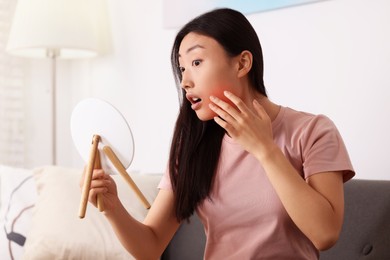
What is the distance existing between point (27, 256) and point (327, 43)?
1181mm

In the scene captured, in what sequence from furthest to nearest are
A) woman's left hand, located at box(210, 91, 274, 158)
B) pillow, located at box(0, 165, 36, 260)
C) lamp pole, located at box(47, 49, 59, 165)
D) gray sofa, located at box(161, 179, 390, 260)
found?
1. lamp pole, located at box(47, 49, 59, 165)
2. pillow, located at box(0, 165, 36, 260)
3. gray sofa, located at box(161, 179, 390, 260)
4. woman's left hand, located at box(210, 91, 274, 158)

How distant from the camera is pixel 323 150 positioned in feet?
4.21

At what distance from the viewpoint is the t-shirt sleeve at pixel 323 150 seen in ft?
4.15

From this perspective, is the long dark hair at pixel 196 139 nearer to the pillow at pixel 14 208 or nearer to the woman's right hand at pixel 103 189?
the woman's right hand at pixel 103 189

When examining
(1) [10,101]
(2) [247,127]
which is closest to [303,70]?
(2) [247,127]

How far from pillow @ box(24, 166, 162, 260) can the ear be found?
36.3 inches

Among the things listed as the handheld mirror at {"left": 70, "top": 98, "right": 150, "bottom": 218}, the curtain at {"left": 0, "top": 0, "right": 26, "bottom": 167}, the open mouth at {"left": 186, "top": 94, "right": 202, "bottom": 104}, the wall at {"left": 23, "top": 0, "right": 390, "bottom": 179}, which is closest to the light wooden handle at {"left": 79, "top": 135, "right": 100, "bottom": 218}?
the handheld mirror at {"left": 70, "top": 98, "right": 150, "bottom": 218}

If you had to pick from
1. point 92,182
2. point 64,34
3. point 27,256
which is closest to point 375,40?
point 92,182

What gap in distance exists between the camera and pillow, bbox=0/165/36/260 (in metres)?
2.18

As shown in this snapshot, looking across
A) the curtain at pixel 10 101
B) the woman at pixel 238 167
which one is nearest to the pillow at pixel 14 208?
the curtain at pixel 10 101

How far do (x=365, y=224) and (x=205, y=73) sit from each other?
663 mm

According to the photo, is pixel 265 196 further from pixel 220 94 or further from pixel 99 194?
pixel 99 194

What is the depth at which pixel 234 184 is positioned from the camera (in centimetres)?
141

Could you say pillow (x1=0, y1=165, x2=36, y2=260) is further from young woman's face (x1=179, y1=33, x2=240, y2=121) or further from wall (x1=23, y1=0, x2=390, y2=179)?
young woman's face (x1=179, y1=33, x2=240, y2=121)
